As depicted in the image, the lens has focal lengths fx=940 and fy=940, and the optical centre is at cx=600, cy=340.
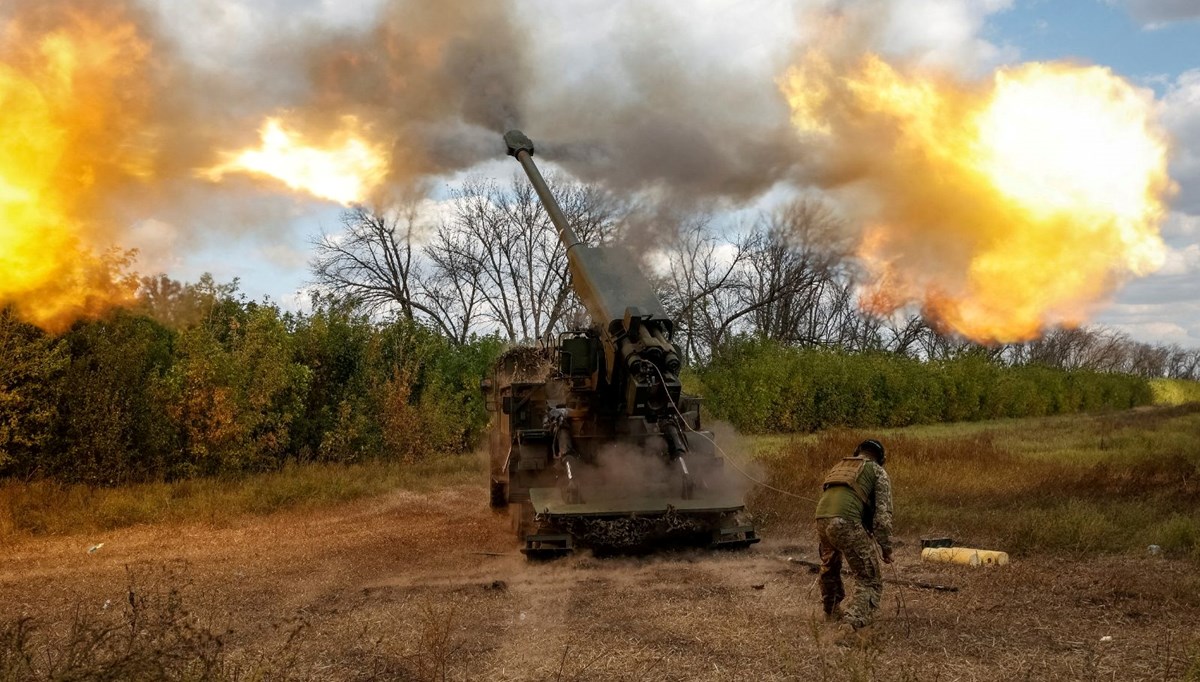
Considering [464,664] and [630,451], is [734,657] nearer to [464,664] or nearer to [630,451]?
[464,664]

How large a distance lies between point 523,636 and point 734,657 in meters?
1.82

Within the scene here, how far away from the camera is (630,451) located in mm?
11688

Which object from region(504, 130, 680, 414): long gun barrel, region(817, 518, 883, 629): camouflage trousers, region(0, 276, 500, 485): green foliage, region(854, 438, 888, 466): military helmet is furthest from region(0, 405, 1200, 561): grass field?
region(817, 518, 883, 629): camouflage trousers

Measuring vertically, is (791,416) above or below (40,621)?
above

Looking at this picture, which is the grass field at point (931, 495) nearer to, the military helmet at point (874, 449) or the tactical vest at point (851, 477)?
the military helmet at point (874, 449)

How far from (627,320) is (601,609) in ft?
11.7

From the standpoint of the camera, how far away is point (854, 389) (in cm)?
3575

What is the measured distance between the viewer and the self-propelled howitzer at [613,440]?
10.6 meters

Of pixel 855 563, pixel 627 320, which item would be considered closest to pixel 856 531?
pixel 855 563

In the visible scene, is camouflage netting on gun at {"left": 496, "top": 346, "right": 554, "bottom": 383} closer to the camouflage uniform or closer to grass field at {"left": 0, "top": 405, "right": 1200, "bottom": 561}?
grass field at {"left": 0, "top": 405, "right": 1200, "bottom": 561}

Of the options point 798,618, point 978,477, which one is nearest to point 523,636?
point 798,618

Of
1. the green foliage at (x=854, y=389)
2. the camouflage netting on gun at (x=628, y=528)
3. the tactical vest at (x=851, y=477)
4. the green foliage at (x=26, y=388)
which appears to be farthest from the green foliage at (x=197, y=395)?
the green foliage at (x=854, y=389)

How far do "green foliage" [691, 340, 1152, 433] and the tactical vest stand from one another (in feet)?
80.2

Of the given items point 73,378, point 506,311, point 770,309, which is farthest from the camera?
point 506,311
